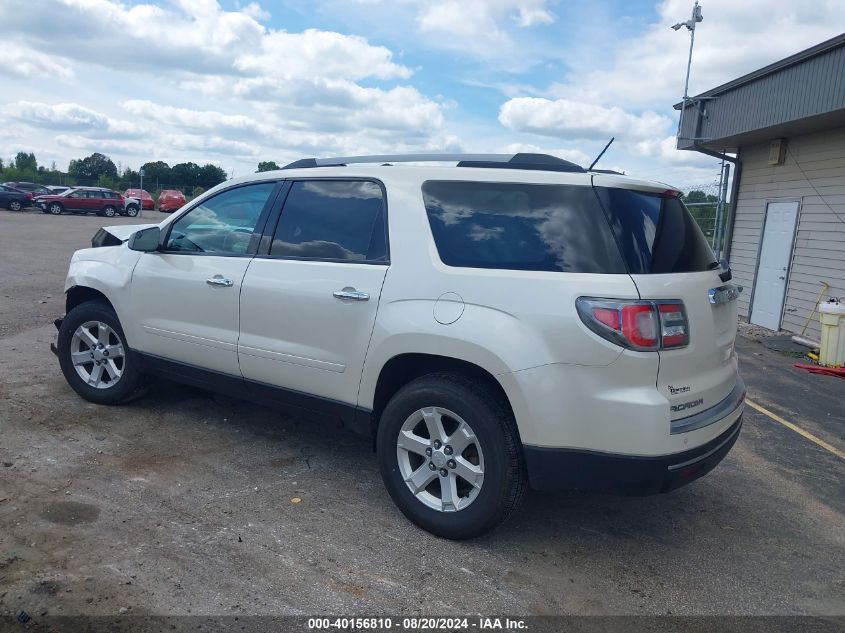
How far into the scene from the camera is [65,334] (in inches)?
207

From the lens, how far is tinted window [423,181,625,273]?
3.15m

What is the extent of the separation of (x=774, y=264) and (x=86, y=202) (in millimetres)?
33777

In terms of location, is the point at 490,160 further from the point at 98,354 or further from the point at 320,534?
the point at 98,354

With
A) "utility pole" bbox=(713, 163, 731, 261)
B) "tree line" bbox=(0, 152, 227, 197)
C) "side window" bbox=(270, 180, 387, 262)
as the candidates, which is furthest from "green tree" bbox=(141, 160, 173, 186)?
"side window" bbox=(270, 180, 387, 262)

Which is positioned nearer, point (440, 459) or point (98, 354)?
point (440, 459)

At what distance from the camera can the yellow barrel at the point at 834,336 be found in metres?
8.69

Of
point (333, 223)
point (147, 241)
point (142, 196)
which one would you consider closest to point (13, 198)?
point (142, 196)

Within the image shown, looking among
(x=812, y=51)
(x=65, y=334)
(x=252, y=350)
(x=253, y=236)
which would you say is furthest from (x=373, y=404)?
(x=812, y=51)

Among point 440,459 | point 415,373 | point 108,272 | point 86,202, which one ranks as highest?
point 108,272

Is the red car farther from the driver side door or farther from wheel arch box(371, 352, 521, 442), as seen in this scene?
wheel arch box(371, 352, 521, 442)

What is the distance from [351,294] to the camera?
371 centimetres

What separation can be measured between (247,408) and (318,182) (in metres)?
2.15

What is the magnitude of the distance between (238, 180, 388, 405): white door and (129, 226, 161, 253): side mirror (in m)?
0.97

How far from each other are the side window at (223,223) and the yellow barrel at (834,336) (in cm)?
774
